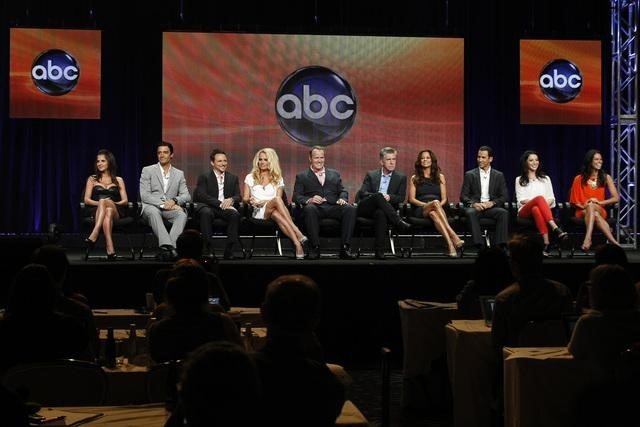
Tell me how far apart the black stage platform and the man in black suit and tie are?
1008mm

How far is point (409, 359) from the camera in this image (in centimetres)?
506

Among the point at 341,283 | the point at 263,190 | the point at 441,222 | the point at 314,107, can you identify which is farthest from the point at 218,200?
the point at 314,107

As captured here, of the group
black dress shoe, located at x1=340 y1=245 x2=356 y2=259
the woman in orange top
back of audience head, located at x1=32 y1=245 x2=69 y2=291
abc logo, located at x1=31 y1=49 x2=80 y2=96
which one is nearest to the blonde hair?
black dress shoe, located at x1=340 y1=245 x2=356 y2=259

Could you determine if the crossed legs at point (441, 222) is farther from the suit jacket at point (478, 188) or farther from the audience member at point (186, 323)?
the audience member at point (186, 323)

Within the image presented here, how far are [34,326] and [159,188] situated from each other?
572 centimetres

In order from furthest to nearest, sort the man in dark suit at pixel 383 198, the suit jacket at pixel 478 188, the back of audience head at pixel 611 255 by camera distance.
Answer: the suit jacket at pixel 478 188, the man in dark suit at pixel 383 198, the back of audience head at pixel 611 255

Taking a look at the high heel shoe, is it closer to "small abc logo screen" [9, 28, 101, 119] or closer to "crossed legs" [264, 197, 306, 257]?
"crossed legs" [264, 197, 306, 257]

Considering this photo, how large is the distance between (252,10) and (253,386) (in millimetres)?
9272

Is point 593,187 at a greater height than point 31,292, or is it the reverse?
point 593,187

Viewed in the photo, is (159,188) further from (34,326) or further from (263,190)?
(34,326)

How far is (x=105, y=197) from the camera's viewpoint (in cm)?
884

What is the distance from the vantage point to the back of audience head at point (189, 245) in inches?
199

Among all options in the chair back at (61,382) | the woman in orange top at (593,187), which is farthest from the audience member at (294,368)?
the woman in orange top at (593,187)

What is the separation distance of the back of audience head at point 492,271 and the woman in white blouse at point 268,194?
12.9 feet
